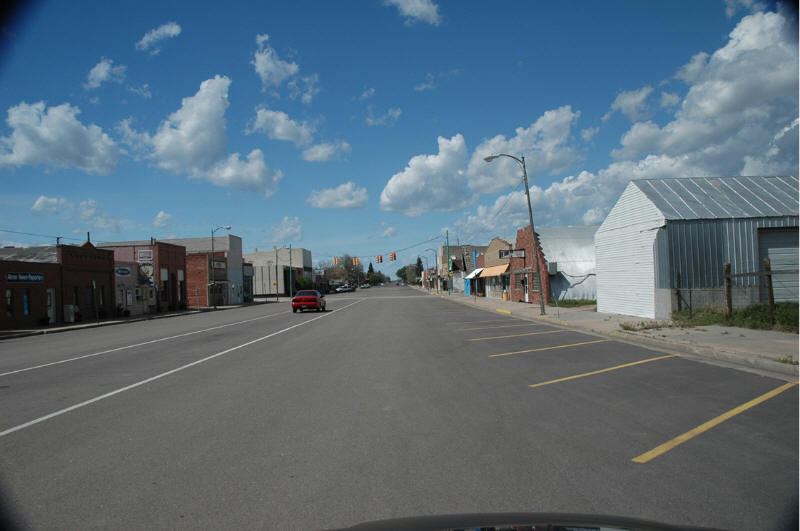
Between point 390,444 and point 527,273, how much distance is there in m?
34.1

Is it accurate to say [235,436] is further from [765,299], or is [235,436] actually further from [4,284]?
[4,284]

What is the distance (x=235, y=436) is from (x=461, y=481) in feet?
9.64

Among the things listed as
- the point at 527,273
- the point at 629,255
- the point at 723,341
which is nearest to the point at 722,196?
the point at 629,255

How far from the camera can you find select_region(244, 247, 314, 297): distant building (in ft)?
331

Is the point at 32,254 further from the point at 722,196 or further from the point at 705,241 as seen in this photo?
the point at 722,196

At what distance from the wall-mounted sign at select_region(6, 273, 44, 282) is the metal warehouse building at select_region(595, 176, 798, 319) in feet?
109

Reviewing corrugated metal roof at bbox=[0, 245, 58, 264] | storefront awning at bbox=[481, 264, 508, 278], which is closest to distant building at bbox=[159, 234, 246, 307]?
corrugated metal roof at bbox=[0, 245, 58, 264]

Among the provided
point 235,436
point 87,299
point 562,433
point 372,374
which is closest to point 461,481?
point 562,433

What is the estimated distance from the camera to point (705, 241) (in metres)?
20.0

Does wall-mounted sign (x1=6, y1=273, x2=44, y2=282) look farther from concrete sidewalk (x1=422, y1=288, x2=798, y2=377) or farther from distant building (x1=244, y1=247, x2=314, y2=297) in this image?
distant building (x1=244, y1=247, x2=314, y2=297)

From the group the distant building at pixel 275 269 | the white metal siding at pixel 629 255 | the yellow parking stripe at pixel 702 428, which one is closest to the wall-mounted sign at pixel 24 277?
the white metal siding at pixel 629 255

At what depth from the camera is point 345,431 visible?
639 cm

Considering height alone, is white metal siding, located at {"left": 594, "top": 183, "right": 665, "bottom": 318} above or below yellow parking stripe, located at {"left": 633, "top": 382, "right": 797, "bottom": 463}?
above

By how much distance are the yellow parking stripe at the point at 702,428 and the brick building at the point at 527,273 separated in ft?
84.9
